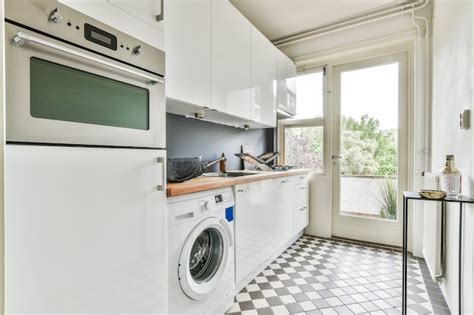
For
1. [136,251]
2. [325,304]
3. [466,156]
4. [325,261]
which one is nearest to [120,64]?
[136,251]

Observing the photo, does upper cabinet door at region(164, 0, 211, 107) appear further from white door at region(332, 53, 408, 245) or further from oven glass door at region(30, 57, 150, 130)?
white door at region(332, 53, 408, 245)

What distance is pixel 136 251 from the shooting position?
1.05 m

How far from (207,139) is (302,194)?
1.45m

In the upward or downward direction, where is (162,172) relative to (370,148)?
downward

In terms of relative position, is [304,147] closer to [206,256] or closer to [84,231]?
[206,256]

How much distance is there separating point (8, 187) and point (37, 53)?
42 centimetres

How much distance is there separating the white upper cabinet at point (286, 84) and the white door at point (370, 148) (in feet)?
1.78

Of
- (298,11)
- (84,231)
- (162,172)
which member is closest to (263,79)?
(298,11)

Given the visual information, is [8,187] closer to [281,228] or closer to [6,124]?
[6,124]

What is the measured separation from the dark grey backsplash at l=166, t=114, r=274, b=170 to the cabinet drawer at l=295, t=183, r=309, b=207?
0.75 meters

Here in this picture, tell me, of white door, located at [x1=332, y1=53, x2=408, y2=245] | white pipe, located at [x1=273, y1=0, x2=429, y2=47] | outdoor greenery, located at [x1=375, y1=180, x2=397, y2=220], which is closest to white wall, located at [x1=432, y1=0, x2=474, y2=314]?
white pipe, located at [x1=273, y1=0, x2=429, y2=47]

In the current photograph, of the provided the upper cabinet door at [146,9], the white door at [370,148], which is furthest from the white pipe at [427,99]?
the upper cabinet door at [146,9]

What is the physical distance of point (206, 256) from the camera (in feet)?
5.21

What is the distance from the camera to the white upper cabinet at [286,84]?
9.64ft
